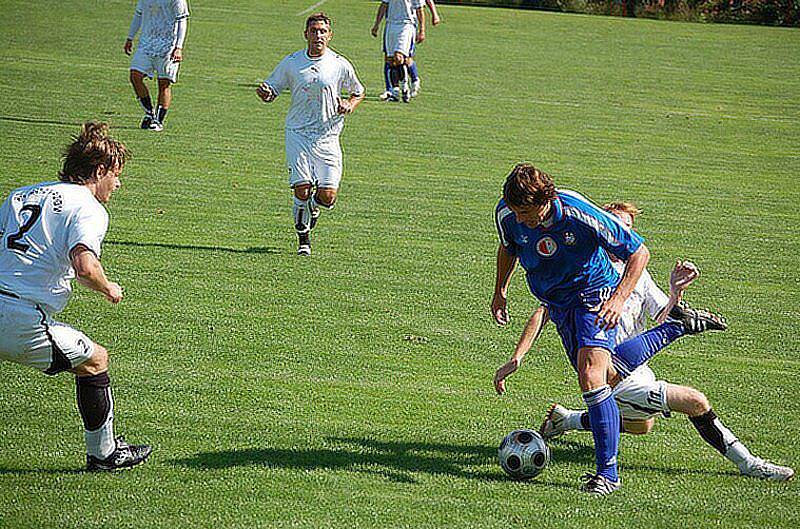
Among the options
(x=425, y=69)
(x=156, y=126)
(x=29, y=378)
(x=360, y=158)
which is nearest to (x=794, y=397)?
(x=29, y=378)

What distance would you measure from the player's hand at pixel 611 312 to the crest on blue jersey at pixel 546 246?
0.42 meters

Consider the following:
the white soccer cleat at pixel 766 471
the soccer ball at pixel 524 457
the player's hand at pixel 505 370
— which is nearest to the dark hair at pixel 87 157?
the player's hand at pixel 505 370

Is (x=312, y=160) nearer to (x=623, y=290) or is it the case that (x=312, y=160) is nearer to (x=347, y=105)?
(x=347, y=105)

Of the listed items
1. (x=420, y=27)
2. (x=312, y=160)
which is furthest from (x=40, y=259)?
(x=420, y=27)

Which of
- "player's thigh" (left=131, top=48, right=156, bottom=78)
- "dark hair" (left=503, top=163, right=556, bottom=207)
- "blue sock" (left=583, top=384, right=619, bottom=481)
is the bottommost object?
"blue sock" (left=583, top=384, right=619, bottom=481)

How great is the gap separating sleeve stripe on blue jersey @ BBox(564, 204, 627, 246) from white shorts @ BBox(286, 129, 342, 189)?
5.29m

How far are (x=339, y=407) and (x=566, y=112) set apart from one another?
1509 centimetres

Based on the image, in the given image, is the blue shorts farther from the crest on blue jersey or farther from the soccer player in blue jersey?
the crest on blue jersey

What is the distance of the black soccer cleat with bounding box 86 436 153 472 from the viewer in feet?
18.7

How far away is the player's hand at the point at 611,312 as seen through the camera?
560 centimetres

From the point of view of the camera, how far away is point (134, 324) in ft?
27.6

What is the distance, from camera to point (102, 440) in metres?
5.63

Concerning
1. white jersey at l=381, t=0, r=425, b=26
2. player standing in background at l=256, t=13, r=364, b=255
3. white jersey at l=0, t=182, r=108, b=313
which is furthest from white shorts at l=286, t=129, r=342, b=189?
white jersey at l=381, t=0, r=425, b=26

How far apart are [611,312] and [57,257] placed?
2.87 m
